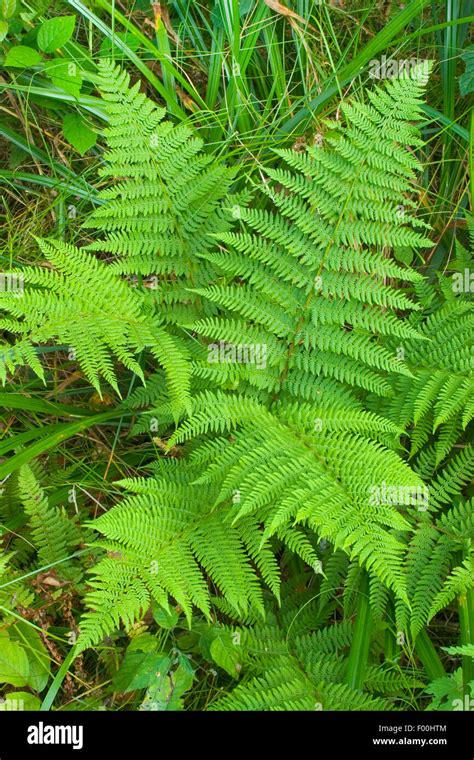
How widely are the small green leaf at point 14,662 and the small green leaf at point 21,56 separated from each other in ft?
8.34

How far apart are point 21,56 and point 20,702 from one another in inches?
110

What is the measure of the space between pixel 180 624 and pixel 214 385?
1.04 m

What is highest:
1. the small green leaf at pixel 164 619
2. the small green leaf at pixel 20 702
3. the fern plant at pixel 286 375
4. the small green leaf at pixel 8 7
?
the small green leaf at pixel 8 7

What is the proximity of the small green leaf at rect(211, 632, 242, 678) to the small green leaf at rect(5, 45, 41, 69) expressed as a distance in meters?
2.68

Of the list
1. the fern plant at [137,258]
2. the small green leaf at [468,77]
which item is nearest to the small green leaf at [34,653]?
the fern plant at [137,258]

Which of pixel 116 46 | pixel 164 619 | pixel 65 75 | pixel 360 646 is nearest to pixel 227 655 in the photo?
pixel 164 619

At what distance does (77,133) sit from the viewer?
3238mm

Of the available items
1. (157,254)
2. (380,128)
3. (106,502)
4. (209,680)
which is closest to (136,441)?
(106,502)

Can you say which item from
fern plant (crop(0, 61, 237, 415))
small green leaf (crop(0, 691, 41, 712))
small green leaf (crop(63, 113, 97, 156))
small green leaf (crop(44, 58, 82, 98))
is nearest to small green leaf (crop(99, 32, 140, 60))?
small green leaf (crop(44, 58, 82, 98))

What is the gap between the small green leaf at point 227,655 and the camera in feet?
8.51

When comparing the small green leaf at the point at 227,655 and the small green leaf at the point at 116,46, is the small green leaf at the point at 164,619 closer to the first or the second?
the small green leaf at the point at 227,655

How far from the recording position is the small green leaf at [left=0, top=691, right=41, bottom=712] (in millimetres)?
2596

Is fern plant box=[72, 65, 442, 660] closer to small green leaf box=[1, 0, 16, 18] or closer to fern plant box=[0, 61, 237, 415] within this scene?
fern plant box=[0, 61, 237, 415]

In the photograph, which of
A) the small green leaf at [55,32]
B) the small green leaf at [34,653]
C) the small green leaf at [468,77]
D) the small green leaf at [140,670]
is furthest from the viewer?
the small green leaf at [468,77]
